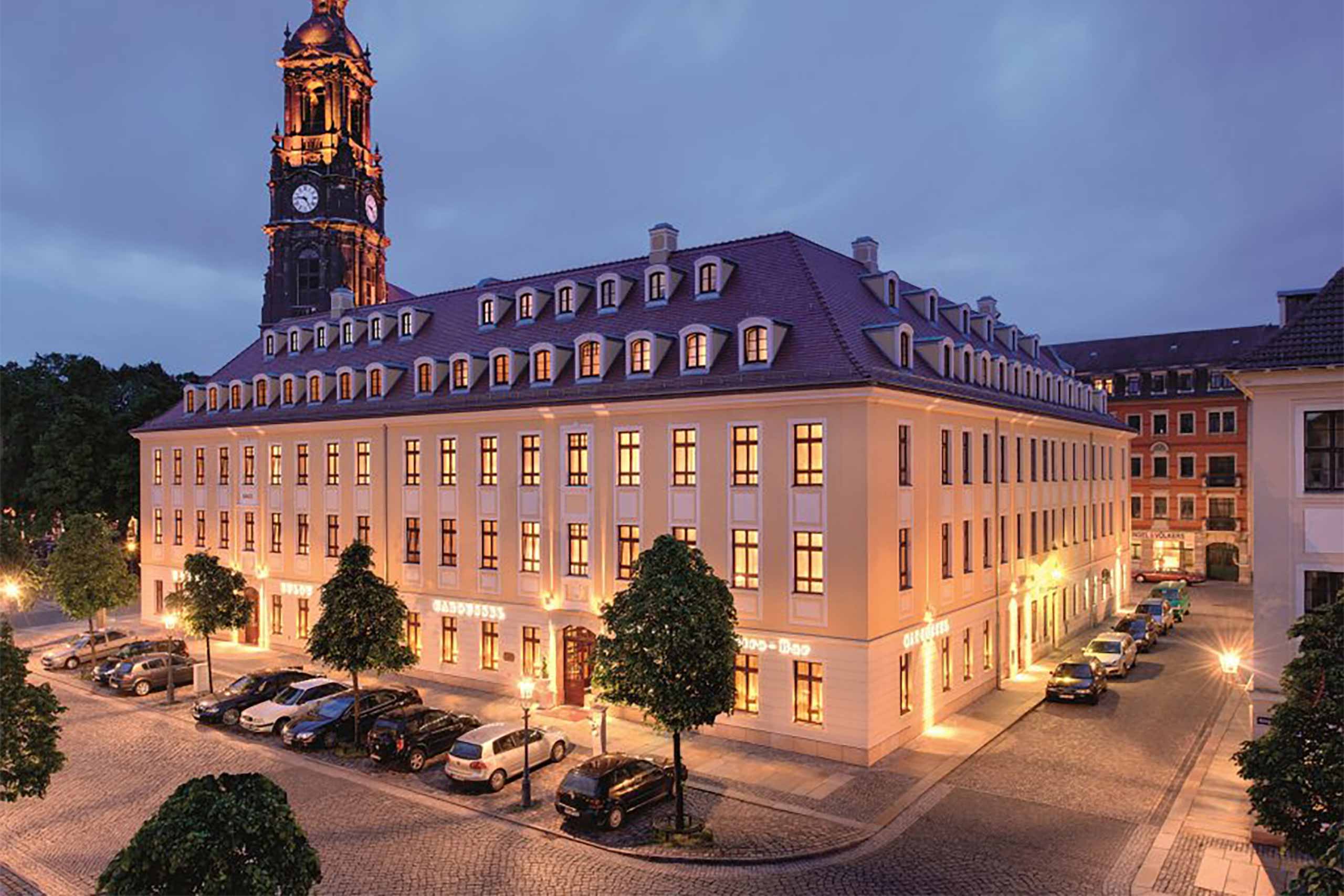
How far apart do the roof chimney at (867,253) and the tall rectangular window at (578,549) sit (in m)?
17.4

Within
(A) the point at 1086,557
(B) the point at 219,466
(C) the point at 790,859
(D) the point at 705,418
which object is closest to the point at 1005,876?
(C) the point at 790,859

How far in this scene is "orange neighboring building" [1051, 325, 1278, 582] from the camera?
68312 millimetres

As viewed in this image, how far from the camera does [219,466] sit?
152 ft

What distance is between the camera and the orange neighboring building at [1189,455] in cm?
6831

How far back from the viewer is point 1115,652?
3697 cm

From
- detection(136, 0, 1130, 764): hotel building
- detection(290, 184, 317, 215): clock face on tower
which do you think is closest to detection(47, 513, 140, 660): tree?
detection(136, 0, 1130, 764): hotel building

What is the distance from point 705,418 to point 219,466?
100ft

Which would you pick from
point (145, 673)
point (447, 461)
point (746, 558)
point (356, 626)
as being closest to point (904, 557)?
point (746, 558)

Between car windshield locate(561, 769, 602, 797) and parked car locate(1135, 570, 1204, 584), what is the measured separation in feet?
201

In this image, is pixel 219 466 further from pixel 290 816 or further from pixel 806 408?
pixel 290 816

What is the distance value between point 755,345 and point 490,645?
16503 mm

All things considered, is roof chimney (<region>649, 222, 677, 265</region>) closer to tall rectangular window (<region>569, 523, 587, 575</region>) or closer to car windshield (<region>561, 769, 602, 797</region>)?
tall rectangular window (<region>569, 523, 587, 575</region>)

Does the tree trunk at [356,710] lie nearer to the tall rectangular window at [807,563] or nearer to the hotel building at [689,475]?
the hotel building at [689,475]

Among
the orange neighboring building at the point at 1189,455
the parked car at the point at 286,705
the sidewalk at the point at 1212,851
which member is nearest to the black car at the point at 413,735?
the parked car at the point at 286,705
